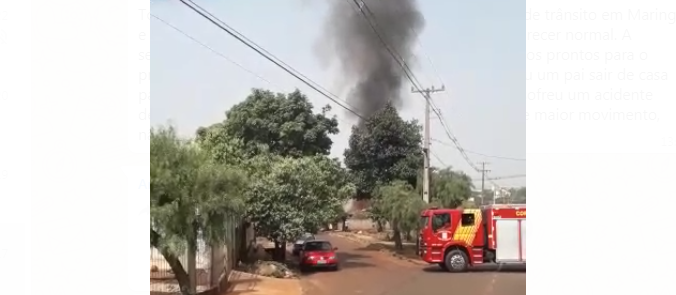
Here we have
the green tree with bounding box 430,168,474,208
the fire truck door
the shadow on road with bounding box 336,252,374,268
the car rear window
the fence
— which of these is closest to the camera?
the fence

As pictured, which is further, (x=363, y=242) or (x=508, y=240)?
(x=363, y=242)

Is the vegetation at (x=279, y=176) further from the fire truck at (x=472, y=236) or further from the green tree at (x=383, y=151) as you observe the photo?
the fire truck at (x=472, y=236)

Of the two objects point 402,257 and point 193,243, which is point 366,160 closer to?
point 402,257

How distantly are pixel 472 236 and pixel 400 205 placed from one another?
5.60 m

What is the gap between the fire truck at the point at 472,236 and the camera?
674 inches

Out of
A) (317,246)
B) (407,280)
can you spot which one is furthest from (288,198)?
(407,280)

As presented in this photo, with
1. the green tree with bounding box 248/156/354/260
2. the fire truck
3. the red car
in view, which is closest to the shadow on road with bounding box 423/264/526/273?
the fire truck

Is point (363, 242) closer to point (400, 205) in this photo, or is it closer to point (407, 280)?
point (400, 205)

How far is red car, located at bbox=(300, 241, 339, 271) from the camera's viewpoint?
59.1 feet

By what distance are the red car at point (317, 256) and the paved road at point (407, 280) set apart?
0.33m

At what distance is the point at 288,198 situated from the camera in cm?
1625

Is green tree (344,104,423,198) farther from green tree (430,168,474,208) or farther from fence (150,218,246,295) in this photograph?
fence (150,218,246,295)
